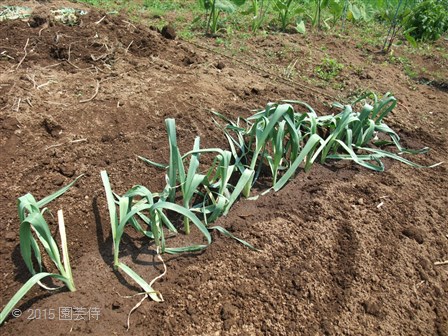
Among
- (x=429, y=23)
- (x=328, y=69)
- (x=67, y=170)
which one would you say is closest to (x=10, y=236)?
(x=67, y=170)

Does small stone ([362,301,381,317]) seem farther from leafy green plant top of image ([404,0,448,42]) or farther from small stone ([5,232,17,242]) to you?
leafy green plant top of image ([404,0,448,42])

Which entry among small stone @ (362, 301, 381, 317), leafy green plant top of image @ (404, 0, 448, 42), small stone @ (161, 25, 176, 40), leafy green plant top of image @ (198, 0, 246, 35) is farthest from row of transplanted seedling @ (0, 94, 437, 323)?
leafy green plant top of image @ (404, 0, 448, 42)

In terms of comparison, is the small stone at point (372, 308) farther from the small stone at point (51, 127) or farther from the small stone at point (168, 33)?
the small stone at point (168, 33)

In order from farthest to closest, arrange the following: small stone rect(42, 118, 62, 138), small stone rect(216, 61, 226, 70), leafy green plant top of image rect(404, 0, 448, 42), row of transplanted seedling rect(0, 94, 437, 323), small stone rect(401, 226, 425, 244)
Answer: leafy green plant top of image rect(404, 0, 448, 42) < small stone rect(216, 61, 226, 70) < small stone rect(42, 118, 62, 138) < small stone rect(401, 226, 425, 244) < row of transplanted seedling rect(0, 94, 437, 323)

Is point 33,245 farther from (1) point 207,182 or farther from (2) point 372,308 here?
(2) point 372,308

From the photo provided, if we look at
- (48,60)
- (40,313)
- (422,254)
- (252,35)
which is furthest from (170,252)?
(252,35)

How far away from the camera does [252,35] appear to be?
4.91 m

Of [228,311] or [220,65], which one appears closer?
[228,311]

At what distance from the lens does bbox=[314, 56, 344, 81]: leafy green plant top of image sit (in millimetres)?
3959

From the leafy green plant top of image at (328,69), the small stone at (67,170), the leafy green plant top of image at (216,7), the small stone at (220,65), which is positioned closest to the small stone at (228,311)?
the small stone at (67,170)

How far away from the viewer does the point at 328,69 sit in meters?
4.14

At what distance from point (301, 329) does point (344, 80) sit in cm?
283

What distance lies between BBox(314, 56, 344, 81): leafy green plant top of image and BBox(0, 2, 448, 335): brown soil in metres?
0.28

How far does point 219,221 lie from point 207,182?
0.23 m
